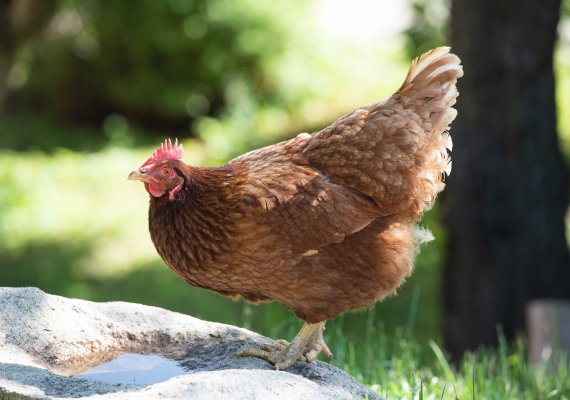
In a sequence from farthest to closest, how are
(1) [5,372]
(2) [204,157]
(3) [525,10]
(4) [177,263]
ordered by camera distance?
(2) [204,157] → (3) [525,10] → (4) [177,263] → (1) [5,372]

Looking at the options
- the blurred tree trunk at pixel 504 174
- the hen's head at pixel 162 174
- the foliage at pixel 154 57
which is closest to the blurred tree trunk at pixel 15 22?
the foliage at pixel 154 57

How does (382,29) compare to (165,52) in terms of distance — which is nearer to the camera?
(165,52)

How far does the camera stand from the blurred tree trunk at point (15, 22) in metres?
9.09

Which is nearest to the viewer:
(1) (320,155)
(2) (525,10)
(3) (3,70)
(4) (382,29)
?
(1) (320,155)

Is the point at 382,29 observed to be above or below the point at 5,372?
above

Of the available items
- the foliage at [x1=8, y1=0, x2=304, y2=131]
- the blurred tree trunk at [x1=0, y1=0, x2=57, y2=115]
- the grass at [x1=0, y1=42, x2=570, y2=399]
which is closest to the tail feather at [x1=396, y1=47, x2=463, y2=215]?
the grass at [x1=0, y1=42, x2=570, y2=399]

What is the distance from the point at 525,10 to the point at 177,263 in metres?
4.27

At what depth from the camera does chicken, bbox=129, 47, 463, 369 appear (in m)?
3.86

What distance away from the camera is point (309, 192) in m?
4.00

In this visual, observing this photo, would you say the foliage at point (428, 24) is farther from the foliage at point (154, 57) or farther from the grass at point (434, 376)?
the grass at point (434, 376)

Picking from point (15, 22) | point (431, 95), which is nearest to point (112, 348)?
point (431, 95)

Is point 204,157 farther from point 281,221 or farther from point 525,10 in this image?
point 281,221

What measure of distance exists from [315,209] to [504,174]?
11.5 feet

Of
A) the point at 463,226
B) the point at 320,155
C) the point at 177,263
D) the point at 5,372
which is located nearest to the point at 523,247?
the point at 463,226
